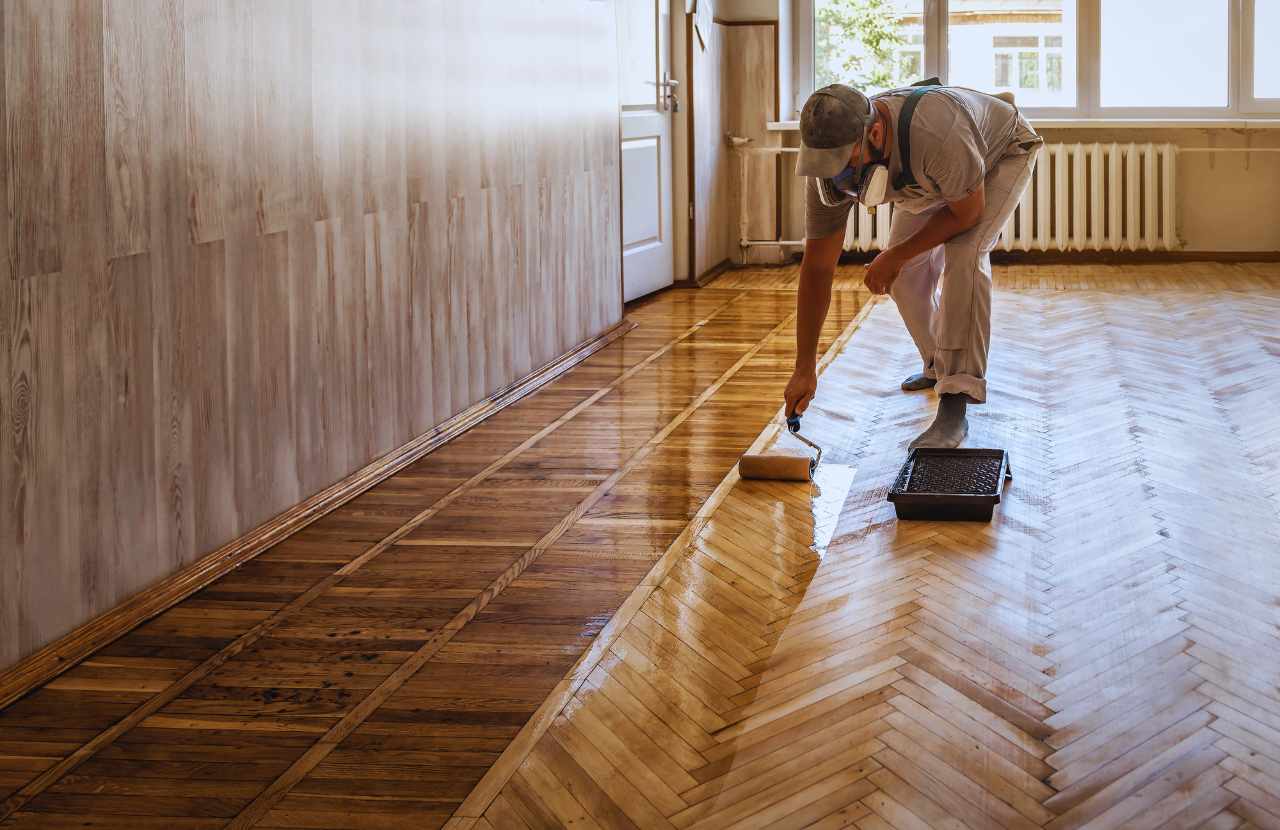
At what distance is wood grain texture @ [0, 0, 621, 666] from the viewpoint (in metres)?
2.25

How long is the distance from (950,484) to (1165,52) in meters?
5.68

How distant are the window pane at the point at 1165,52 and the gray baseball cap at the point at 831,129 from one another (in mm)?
5434

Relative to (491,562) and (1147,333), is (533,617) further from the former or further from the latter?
(1147,333)

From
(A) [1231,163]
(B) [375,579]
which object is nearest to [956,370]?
(B) [375,579]

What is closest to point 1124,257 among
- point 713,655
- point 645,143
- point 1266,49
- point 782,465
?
point 1266,49

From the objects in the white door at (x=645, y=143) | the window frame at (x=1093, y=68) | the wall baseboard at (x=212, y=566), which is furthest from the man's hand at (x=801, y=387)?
the window frame at (x=1093, y=68)

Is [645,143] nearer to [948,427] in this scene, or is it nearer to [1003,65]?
[1003,65]

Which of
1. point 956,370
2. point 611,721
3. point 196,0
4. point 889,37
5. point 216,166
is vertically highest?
point 889,37

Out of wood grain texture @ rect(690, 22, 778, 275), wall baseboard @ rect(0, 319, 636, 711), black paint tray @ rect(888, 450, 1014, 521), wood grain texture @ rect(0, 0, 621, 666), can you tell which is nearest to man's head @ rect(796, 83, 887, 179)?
black paint tray @ rect(888, 450, 1014, 521)

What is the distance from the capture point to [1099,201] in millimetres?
7844

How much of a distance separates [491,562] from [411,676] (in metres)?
0.61

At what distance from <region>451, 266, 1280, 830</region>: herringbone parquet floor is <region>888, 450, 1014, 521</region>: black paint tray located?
46 millimetres

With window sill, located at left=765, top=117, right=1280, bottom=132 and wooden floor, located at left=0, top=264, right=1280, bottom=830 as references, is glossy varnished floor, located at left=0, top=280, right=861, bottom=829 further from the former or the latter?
window sill, located at left=765, top=117, right=1280, bottom=132

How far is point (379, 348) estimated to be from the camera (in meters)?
3.52
